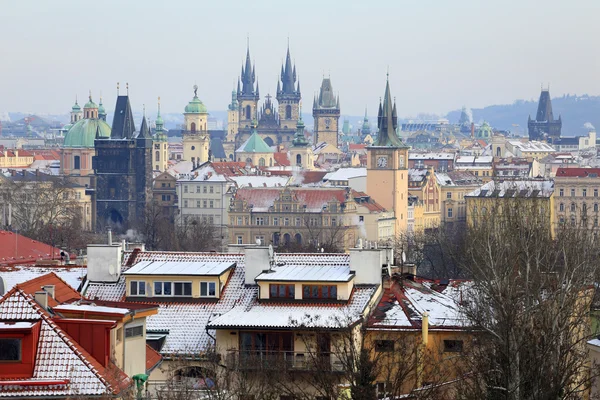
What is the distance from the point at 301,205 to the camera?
14700cm

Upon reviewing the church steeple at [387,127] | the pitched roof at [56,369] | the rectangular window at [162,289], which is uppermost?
the church steeple at [387,127]

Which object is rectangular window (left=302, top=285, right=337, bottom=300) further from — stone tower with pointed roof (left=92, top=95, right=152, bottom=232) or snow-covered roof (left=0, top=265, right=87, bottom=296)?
stone tower with pointed roof (left=92, top=95, right=152, bottom=232)

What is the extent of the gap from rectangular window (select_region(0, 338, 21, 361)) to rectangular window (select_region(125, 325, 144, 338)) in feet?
A: 8.92

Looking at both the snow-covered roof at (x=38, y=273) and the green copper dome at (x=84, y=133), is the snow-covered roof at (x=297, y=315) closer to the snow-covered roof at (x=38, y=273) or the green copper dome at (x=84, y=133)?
the snow-covered roof at (x=38, y=273)

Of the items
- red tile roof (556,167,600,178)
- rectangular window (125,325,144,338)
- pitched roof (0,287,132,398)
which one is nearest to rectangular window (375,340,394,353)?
rectangular window (125,325,144,338)

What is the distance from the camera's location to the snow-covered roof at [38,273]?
130 feet

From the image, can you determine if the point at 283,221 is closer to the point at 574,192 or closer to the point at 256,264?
the point at 574,192

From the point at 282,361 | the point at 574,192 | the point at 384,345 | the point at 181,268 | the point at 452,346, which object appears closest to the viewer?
the point at 282,361

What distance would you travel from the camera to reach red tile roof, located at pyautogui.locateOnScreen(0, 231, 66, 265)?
55.0 metres

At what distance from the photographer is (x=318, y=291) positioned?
38.2m

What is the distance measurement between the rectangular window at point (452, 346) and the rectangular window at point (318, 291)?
2518 millimetres

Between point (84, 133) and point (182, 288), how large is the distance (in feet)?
520

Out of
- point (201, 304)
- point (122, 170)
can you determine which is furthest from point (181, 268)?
point (122, 170)

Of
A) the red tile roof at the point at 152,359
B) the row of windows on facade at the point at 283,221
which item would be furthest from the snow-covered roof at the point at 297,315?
the row of windows on facade at the point at 283,221
